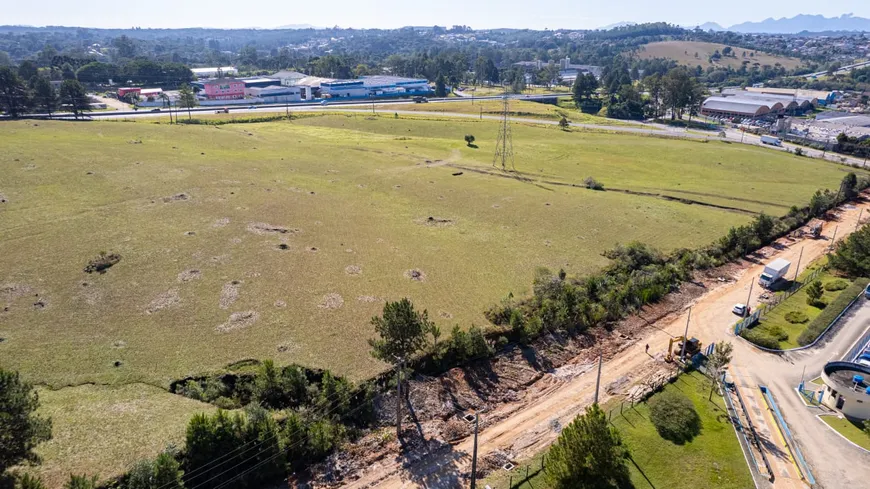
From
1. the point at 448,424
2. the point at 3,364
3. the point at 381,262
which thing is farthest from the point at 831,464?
the point at 3,364

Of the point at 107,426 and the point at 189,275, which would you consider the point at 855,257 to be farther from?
the point at 107,426

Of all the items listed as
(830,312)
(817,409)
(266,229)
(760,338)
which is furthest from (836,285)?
(266,229)

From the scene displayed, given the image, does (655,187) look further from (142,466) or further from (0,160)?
(0,160)

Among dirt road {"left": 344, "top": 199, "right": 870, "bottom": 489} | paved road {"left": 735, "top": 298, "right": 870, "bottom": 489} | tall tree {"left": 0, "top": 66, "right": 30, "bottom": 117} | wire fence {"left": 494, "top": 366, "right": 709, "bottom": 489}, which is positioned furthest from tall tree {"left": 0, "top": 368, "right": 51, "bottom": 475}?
tall tree {"left": 0, "top": 66, "right": 30, "bottom": 117}

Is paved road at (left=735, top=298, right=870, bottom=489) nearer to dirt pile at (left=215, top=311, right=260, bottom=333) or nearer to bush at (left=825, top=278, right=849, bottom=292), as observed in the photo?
bush at (left=825, top=278, right=849, bottom=292)

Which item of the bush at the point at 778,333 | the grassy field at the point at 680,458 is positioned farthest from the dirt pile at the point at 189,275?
the bush at the point at 778,333

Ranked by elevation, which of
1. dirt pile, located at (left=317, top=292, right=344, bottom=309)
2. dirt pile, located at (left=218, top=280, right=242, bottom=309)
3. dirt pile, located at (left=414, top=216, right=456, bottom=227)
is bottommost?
dirt pile, located at (left=317, top=292, right=344, bottom=309)
